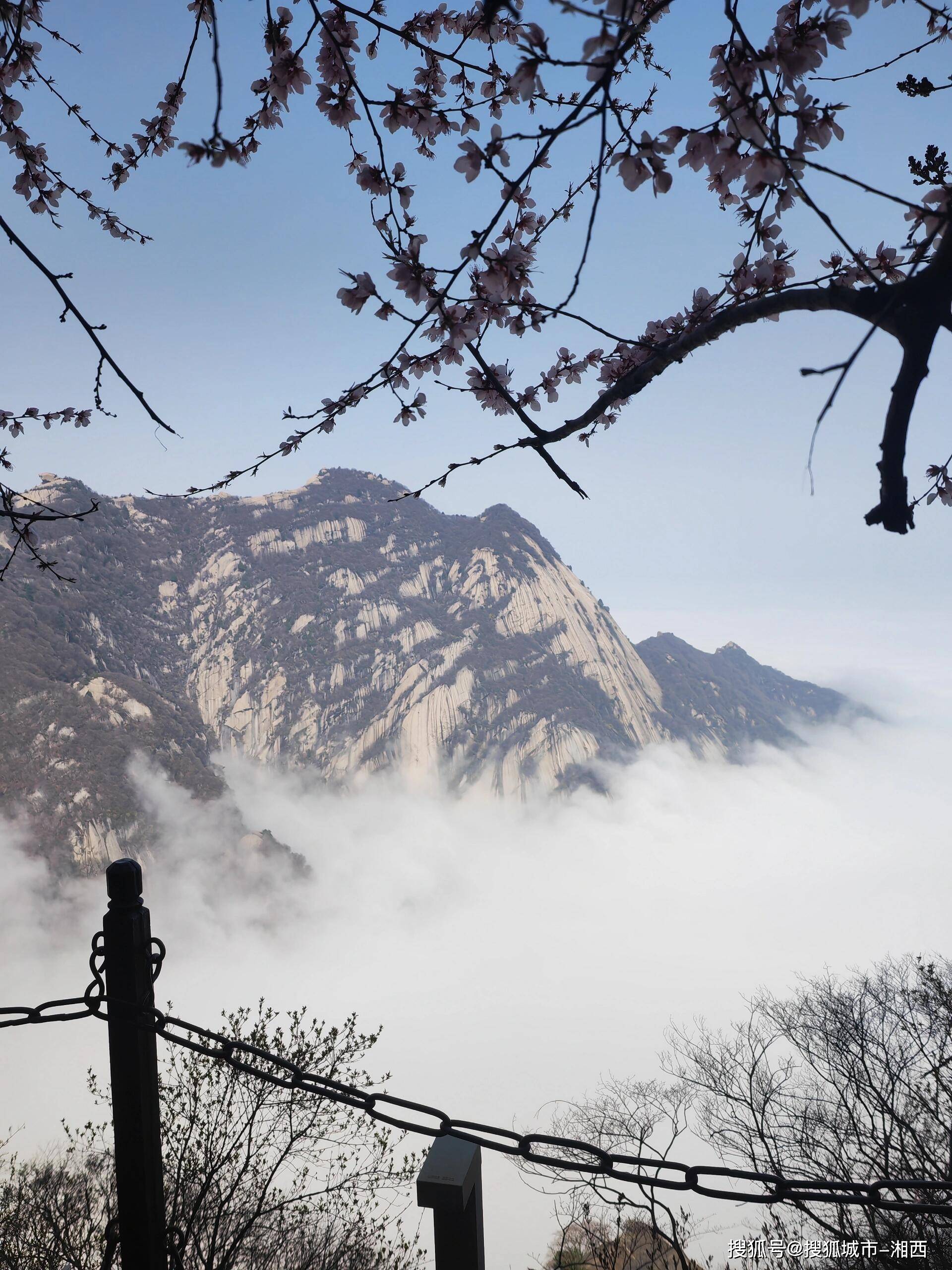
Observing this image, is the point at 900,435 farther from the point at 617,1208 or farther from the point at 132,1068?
the point at 617,1208

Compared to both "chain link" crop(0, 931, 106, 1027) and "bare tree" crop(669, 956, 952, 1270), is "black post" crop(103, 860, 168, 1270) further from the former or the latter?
"bare tree" crop(669, 956, 952, 1270)

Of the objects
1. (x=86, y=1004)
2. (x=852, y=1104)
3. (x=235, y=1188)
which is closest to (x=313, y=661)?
(x=852, y=1104)

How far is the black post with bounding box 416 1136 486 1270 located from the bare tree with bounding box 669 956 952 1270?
10.9 metres

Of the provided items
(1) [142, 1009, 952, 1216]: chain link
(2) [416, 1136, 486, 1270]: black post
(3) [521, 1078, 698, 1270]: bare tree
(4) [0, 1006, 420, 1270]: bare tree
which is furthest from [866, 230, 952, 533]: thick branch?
(3) [521, 1078, 698, 1270]: bare tree

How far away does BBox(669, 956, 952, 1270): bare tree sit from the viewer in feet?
38.8

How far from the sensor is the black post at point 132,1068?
1857 mm

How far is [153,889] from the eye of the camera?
223 ft

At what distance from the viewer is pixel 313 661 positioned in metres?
92.1

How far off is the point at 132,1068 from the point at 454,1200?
3.15 ft

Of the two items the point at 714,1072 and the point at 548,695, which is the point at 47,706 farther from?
the point at 714,1072

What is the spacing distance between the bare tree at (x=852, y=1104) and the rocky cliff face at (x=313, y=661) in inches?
2412

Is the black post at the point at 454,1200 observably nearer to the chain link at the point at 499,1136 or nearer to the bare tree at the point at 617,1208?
the chain link at the point at 499,1136

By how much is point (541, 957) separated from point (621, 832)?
21.5 metres

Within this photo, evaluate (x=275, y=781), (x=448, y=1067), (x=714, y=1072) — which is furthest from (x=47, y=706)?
(x=714, y=1072)
